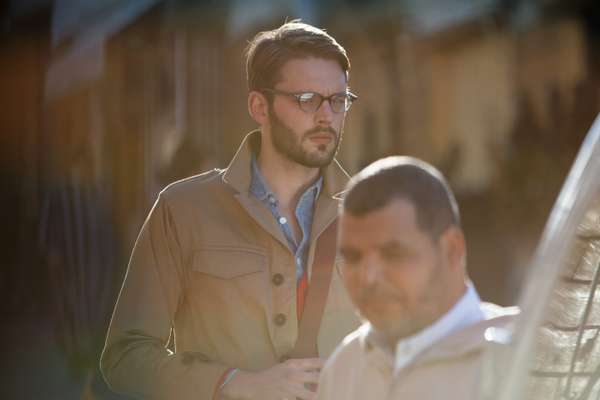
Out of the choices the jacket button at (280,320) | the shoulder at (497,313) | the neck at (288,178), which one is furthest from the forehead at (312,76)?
the shoulder at (497,313)

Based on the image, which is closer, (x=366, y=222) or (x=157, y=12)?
(x=366, y=222)

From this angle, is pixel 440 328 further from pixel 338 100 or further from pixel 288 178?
pixel 288 178

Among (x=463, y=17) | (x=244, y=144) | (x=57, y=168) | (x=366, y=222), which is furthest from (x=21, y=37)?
(x=463, y=17)

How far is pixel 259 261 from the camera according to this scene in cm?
364

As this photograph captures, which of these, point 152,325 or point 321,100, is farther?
point 152,325

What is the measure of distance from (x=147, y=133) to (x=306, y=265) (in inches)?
338

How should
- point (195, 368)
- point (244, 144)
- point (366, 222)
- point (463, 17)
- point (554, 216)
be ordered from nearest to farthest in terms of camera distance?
1. point (554, 216)
2. point (366, 222)
3. point (195, 368)
4. point (244, 144)
5. point (463, 17)

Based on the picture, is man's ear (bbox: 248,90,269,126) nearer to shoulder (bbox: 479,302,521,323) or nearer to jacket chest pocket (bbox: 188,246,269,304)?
jacket chest pocket (bbox: 188,246,269,304)

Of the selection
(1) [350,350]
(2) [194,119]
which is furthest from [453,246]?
(2) [194,119]

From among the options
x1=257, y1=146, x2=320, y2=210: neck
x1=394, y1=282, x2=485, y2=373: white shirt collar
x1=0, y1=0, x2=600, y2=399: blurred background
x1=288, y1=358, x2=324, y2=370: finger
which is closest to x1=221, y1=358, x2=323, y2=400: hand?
x1=288, y1=358, x2=324, y2=370: finger

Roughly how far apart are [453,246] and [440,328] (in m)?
0.13

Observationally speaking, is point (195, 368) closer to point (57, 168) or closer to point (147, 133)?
point (57, 168)

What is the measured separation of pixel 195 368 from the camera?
3584 millimetres

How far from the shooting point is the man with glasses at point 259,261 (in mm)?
3572
